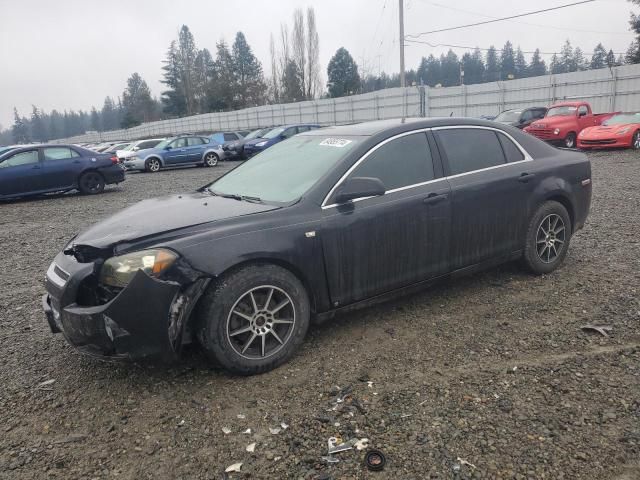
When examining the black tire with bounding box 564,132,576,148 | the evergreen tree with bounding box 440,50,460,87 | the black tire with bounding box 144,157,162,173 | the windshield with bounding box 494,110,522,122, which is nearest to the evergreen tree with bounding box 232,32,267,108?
the evergreen tree with bounding box 440,50,460,87

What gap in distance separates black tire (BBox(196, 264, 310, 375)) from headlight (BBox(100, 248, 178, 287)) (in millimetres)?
320

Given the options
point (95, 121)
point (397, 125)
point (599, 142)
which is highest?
point (95, 121)

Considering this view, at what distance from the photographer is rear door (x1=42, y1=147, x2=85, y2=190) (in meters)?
13.0

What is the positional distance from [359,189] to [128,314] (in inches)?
67.1

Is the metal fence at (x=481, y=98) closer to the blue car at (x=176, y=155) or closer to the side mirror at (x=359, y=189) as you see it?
the blue car at (x=176, y=155)

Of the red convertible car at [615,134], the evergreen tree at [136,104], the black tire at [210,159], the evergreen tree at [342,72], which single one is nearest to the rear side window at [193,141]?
Result: the black tire at [210,159]

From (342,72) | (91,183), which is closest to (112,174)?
(91,183)

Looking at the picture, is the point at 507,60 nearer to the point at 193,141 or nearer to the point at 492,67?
the point at 492,67

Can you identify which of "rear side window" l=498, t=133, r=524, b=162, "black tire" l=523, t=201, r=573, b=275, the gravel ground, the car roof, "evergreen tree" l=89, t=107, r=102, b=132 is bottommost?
the gravel ground

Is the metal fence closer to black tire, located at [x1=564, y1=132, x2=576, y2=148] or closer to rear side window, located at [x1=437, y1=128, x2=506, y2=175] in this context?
black tire, located at [x1=564, y1=132, x2=576, y2=148]

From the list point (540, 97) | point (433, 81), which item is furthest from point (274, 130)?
point (433, 81)

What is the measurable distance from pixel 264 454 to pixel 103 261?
150 centimetres

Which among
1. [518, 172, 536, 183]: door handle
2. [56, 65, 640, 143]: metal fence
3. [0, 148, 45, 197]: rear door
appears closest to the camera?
[518, 172, 536, 183]: door handle

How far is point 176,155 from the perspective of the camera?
21.8m
